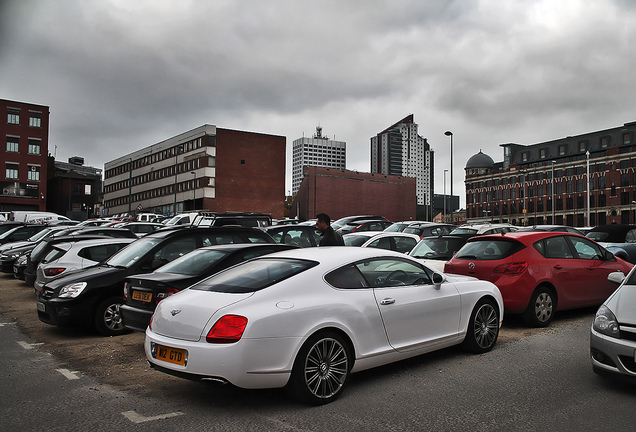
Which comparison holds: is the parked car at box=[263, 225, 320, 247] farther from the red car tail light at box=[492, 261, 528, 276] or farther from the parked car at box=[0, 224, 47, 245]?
the parked car at box=[0, 224, 47, 245]

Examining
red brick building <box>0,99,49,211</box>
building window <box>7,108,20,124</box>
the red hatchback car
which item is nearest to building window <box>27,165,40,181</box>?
red brick building <box>0,99,49,211</box>

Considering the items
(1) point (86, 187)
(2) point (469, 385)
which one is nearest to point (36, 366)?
(2) point (469, 385)

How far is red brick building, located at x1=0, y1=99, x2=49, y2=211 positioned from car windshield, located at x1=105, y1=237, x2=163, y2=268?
65.4 m

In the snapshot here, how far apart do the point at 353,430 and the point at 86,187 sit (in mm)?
94312

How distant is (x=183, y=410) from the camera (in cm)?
459

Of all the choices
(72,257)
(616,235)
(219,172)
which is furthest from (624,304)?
(219,172)

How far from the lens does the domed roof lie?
122 meters

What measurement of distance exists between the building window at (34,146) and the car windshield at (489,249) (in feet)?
231

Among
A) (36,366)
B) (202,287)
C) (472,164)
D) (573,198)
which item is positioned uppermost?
(472,164)

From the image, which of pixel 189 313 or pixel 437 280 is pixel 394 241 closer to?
pixel 437 280

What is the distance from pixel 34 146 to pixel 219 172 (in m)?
25.6

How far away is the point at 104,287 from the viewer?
7.84m

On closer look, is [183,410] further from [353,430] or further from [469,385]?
[469,385]

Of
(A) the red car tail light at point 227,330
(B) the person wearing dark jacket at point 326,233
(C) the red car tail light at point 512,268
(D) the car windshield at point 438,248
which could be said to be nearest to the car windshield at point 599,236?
(D) the car windshield at point 438,248
